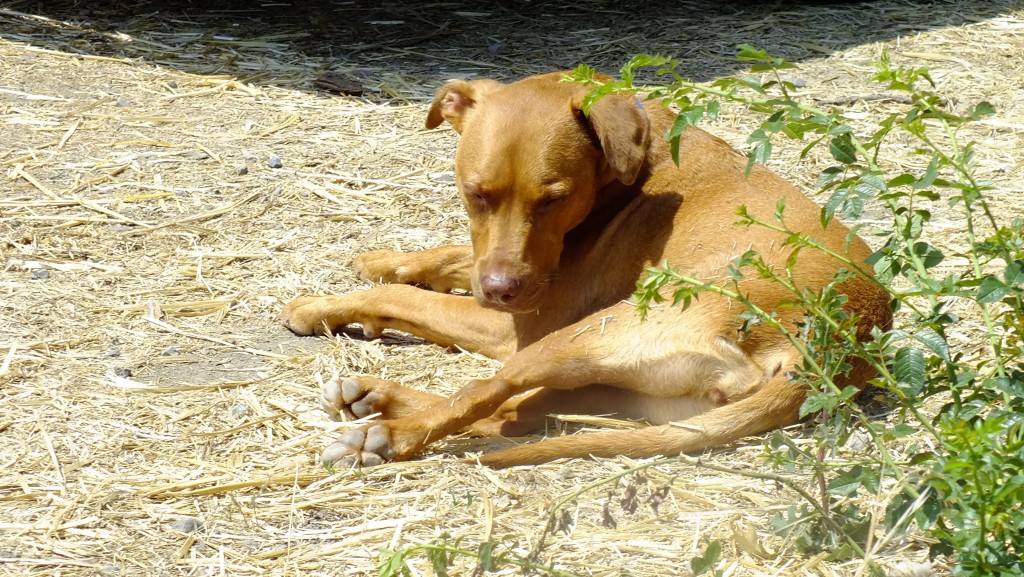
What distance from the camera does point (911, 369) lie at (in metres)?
2.66

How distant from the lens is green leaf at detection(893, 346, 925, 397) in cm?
265

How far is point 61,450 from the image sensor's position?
150 inches

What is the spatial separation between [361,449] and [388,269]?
1588 millimetres

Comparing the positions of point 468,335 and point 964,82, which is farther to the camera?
point 964,82

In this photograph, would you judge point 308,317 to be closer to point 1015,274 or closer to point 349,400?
point 349,400

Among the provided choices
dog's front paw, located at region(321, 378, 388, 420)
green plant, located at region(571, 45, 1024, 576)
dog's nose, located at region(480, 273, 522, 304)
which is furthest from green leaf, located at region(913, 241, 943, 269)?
dog's front paw, located at region(321, 378, 388, 420)

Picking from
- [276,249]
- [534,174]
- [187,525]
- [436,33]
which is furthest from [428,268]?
[436,33]

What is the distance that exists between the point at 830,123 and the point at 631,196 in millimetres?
2034

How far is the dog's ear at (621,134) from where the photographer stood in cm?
444

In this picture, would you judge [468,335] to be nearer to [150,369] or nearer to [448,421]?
[448,421]

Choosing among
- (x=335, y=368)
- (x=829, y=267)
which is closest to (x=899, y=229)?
(x=829, y=267)

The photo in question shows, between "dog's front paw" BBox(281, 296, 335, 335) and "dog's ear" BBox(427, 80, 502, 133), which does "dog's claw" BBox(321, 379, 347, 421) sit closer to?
"dog's front paw" BBox(281, 296, 335, 335)

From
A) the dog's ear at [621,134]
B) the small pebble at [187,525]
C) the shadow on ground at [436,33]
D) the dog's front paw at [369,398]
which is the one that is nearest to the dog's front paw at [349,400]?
the dog's front paw at [369,398]

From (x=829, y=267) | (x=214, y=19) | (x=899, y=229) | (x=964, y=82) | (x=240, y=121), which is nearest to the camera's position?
(x=899, y=229)
